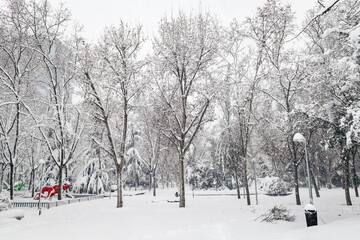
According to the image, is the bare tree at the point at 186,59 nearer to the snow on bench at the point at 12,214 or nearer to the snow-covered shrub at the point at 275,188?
the snow on bench at the point at 12,214

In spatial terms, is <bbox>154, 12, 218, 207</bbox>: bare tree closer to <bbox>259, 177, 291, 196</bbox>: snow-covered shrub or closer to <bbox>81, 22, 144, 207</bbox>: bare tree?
<bbox>81, 22, 144, 207</bbox>: bare tree

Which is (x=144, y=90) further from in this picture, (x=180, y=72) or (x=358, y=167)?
(x=358, y=167)

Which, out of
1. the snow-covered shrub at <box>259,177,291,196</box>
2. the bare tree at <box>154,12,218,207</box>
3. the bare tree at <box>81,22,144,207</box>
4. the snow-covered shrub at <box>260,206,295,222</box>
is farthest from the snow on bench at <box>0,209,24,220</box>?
the snow-covered shrub at <box>259,177,291,196</box>

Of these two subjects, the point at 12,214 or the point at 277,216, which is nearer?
the point at 277,216

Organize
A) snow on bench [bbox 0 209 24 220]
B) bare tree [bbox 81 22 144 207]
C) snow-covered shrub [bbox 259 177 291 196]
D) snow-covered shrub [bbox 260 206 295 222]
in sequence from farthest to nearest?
snow-covered shrub [bbox 259 177 291 196], bare tree [bbox 81 22 144 207], snow on bench [bbox 0 209 24 220], snow-covered shrub [bbox 260 206 295 222]

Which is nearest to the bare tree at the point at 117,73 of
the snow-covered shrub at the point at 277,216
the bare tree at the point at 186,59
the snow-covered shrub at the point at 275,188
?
the bare tree at the point at 186,59

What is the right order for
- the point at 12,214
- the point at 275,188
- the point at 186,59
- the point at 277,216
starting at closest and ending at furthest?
the point at 277,216 → the point at 12,214 → the point at 186,59 → the point at 275,188

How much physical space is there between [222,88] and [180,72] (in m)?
3.07

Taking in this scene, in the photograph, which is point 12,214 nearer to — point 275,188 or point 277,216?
point 277,216

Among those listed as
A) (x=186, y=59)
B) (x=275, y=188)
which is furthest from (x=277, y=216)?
(x=275, y=188)

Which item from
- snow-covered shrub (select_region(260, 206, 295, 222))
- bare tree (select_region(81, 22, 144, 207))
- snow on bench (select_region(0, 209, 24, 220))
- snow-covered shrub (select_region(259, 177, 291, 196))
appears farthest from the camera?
snow-covered shrub (select_region(259, 177, 291, 196))

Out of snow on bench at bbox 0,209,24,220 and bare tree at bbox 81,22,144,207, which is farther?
bare tree at bbox 81,22,144,207

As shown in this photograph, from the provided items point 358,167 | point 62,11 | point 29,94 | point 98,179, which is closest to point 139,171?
point 98,179

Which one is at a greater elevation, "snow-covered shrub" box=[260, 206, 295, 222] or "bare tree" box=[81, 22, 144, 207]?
"bare tree" box=[81, 22, 144, 207]
